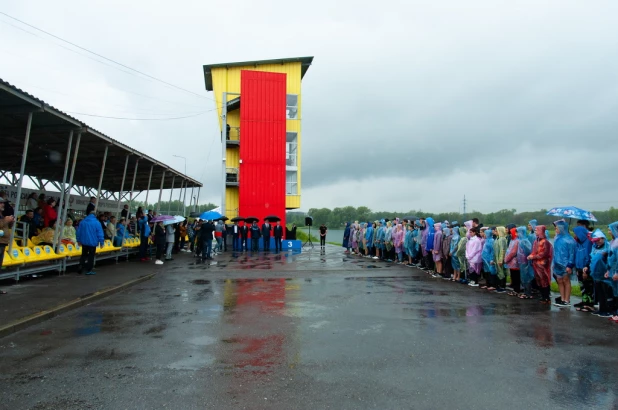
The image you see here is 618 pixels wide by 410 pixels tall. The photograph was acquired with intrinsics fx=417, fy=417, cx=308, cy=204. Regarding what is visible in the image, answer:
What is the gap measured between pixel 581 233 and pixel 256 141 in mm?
24543

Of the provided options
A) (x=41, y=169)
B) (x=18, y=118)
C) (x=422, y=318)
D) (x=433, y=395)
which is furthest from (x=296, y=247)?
(x=433, y=395)

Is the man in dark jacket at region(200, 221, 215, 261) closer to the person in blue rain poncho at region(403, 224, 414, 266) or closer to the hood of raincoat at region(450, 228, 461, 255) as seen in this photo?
the person in blue rain poncho at region(403, 224, 414, 266)

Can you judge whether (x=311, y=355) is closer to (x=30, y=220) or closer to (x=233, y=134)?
(x=30, y=220)

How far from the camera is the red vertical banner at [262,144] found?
3039cm

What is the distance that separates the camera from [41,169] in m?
20.3

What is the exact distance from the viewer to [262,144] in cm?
3106

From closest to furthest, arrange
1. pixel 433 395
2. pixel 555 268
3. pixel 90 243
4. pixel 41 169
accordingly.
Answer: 1. pixel 433 395
2. pixel 555 268
3. pixel 90 243
4. pixel 41 169

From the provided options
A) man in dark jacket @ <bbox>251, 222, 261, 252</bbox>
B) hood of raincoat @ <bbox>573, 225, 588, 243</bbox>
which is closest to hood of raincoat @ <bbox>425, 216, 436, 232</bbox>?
hood of raincoat @ <bbox>573, 225, 588, 243</bbox>

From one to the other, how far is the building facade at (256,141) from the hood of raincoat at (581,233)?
22701mm

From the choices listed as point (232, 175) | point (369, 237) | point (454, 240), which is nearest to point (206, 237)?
point (369, 237)

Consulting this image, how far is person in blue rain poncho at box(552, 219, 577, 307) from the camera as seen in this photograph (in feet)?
29.9

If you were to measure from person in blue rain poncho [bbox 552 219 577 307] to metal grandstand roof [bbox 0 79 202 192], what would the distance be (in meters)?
12.3

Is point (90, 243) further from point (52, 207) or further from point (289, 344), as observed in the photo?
point (289, 344)

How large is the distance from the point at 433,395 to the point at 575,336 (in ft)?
12.8
